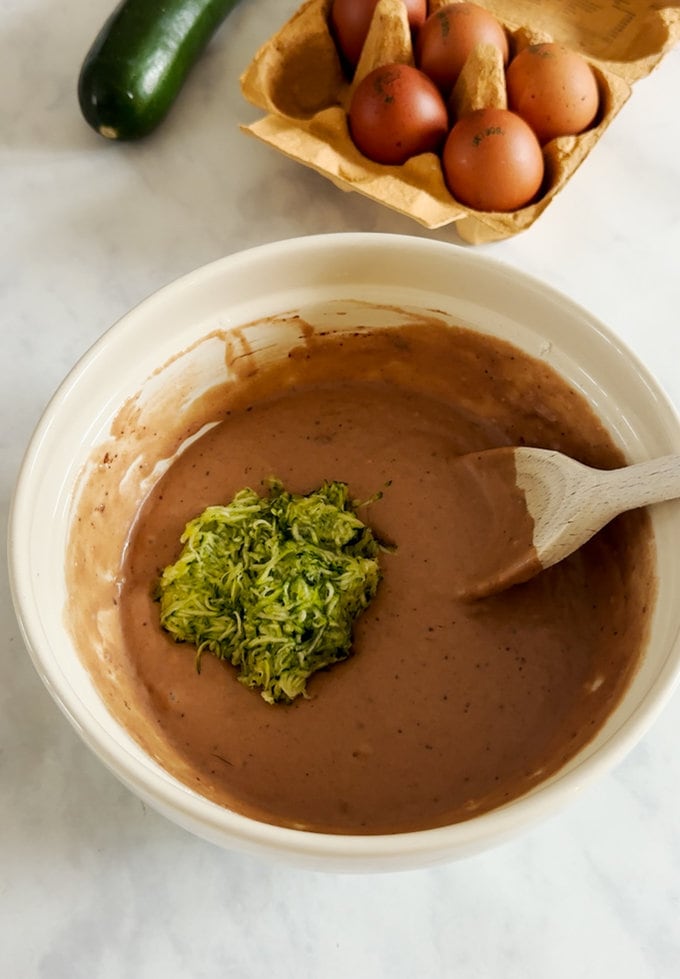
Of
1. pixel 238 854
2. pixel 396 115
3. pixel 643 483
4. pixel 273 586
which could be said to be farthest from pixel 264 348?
pixel 238 854

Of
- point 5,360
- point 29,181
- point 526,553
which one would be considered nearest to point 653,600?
point 526,553

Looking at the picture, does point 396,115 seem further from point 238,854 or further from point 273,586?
point 238,854

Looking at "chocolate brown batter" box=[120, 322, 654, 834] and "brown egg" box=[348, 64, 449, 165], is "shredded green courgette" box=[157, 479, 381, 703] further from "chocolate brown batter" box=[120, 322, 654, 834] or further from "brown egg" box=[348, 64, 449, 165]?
"brown egg" box=[348, 64, 449, 165]

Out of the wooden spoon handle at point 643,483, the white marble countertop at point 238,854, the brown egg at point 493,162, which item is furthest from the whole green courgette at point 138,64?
the wooden spoon handle at point 643,483

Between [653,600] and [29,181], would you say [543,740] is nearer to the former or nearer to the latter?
[653,600]

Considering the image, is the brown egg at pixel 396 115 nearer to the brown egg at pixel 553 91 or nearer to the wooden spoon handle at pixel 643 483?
the brown egg at pixel 553 91

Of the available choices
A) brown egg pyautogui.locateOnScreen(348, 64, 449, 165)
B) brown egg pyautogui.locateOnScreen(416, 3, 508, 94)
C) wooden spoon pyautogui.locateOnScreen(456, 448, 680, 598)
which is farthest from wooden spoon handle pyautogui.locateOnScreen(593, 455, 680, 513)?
brown egg pyautogui.locateOnScreen(416, 3, 508, 94)
